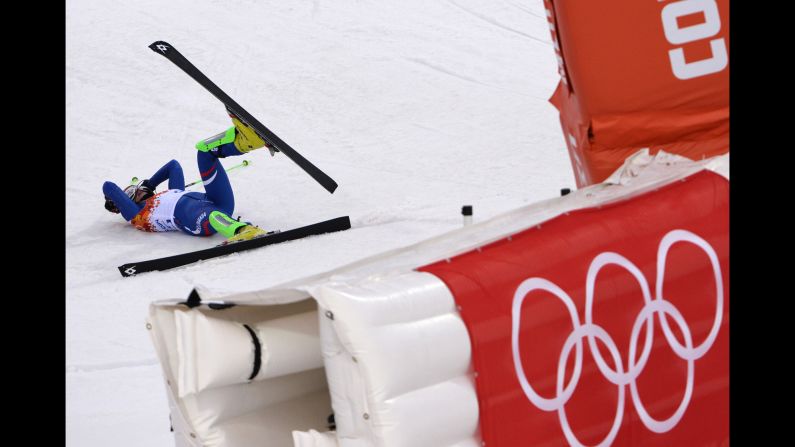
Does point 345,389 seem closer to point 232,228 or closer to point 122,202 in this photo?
point 232,228

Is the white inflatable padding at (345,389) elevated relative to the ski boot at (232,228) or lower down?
elevated

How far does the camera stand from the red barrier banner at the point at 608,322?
2586 mm

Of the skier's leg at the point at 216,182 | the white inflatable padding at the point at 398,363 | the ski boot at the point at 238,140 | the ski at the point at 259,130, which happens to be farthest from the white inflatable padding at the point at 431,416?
the skier's leg at the point at 216,182

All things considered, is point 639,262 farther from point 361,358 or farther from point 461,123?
point 461,123

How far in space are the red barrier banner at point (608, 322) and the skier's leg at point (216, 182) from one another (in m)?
3.59

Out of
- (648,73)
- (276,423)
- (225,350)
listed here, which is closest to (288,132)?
(648,73)

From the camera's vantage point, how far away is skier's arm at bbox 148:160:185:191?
21.5 ft

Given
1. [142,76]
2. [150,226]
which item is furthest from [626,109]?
[142,76]

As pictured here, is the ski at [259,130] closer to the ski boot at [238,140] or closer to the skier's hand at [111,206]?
the ski boot at [238,140]

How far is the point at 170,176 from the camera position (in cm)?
658

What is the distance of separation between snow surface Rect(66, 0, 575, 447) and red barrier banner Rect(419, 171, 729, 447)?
4.56 ft

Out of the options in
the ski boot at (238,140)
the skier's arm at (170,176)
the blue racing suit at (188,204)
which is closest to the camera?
the ski boot at (238,140)

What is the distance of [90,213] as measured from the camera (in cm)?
678

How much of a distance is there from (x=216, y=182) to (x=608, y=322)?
386 cm
